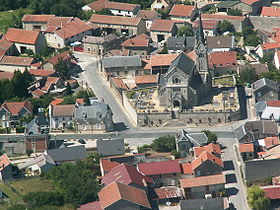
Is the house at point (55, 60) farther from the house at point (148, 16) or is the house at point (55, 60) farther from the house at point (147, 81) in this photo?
the house at point (148, 16)

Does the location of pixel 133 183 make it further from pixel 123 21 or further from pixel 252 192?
pixel 123 21

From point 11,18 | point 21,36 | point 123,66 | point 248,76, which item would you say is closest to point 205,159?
point 248,76

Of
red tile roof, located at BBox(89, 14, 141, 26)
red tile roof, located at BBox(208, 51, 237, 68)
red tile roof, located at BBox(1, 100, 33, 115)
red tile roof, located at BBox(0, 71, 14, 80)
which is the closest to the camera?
red tile roof, located at BBox(1, 100, 33, 115)

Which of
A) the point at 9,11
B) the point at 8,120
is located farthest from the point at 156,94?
the point at 9,11

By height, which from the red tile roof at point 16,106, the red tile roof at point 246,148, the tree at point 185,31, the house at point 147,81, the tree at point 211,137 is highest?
the tree at point 185,31

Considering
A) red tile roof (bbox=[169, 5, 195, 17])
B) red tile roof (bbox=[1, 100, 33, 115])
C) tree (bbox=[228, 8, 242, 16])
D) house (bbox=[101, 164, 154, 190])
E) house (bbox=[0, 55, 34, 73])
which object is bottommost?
house (bbox=[101, 164, 154, 190])

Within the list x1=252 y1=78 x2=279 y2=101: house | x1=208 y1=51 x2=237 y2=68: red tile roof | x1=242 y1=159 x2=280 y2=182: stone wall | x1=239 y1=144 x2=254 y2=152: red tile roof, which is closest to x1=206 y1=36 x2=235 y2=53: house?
x1=208 y1=51 x2=237 y2=68: red tile roof


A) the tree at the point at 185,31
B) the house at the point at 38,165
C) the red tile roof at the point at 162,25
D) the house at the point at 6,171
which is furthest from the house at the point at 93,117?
the red tile roof at the point at 162,25

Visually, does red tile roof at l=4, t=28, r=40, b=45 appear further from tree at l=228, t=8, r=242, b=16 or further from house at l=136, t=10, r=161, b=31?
tree at l=228, t=8, r=242, b=16
